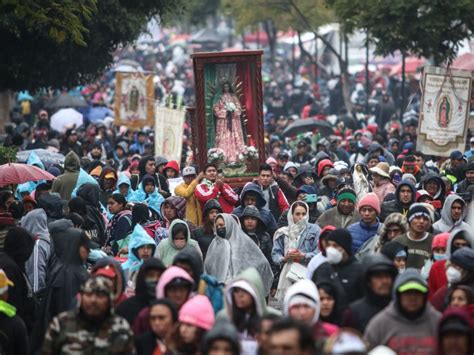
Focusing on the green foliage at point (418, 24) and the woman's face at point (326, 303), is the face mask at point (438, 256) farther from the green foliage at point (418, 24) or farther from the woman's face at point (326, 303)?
the green foliage at point (418, 24)

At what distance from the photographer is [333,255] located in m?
11.1

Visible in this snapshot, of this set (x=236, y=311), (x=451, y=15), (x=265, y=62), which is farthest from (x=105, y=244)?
(x=265, y=62)

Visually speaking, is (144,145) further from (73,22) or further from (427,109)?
(73,22)

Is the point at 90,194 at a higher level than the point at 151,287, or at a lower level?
lower

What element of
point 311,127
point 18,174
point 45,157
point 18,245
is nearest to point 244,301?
point 18,245

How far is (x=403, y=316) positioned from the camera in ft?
30.0

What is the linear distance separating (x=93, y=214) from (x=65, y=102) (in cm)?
2323

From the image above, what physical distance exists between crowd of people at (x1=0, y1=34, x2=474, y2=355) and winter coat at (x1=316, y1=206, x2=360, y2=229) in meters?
0.01

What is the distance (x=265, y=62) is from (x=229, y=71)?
43693mm

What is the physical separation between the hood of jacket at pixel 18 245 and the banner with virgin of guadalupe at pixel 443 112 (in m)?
11.5

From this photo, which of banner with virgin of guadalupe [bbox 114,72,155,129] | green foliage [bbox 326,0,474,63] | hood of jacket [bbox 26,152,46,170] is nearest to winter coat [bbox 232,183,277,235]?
hood of jacket [bbox 26,152,46,170]

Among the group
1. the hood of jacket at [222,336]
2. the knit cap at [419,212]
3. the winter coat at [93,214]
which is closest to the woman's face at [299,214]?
the knit cap at [419,212]

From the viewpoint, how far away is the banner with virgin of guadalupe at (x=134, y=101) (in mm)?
31344

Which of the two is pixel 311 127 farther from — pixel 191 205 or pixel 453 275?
pixel 453 275
